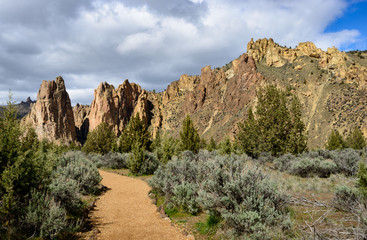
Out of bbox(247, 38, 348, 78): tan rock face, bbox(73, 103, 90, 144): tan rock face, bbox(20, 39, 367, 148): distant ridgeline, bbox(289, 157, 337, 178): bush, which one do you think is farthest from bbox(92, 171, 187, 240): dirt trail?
bbox(73, 103, 90, 144): tan rock face

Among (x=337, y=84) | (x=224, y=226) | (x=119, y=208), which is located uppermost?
(x=337, y=84)

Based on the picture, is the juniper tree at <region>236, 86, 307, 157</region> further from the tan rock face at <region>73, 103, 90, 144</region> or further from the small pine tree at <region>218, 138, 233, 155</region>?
the tan rock face at <region>73, 103, 90, 144</region>

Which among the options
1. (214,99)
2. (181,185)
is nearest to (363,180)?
(181,185)

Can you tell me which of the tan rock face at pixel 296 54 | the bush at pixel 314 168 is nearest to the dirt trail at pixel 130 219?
the bush at pixel 314 168

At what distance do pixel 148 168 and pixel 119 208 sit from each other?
9184 millimetres

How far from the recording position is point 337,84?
6431 cm

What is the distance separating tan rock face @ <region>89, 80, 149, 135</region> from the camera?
10794cm

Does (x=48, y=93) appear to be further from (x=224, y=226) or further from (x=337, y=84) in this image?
(x=337, y=84)

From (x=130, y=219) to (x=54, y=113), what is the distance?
329ft

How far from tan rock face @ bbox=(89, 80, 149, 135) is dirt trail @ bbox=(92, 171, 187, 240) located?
93828 millimetres

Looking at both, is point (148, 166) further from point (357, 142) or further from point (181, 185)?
point (357, 142)

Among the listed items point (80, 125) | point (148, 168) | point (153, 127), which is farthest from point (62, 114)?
point (148, 168)

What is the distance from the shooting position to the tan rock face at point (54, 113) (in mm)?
86812

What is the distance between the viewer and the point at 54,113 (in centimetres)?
9069
